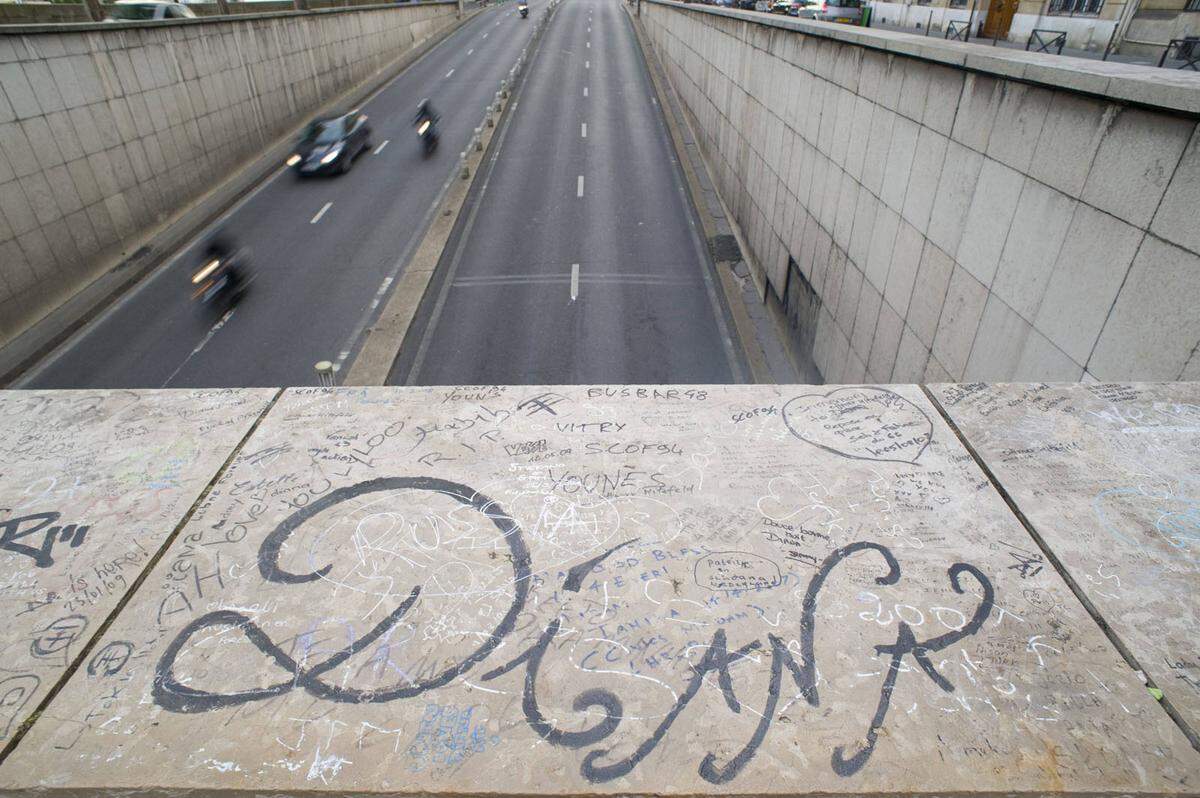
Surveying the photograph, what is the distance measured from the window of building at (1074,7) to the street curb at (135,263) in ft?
110

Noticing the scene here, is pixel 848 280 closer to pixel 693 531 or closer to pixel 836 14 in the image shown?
pixel 693 531

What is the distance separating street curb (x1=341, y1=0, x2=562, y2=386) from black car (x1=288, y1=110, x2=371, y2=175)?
4459 millimetres

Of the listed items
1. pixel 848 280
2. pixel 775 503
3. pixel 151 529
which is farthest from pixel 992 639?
pixel 848 280

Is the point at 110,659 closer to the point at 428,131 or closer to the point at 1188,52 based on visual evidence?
the point at 1188,52

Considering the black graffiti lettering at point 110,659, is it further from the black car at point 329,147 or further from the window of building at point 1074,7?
the window of building at point 1074,7

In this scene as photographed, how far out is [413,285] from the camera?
1742 cm

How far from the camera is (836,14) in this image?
29781 millimetres

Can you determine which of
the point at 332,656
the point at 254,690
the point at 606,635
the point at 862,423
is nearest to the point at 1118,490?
the point at 862,423

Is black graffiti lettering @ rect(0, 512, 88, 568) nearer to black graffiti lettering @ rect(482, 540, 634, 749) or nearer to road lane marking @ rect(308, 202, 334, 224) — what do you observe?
black graffiti lettering @ rect(482, 540, 634, 749)

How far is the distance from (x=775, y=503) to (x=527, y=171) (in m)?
25.1

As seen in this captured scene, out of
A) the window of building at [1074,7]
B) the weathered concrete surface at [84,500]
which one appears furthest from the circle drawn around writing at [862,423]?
the window of building at [1074,7]

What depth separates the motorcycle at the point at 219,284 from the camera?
1634cm

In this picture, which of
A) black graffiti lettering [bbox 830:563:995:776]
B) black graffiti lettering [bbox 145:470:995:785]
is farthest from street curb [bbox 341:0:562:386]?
black graffiti lettering [bbox 830:563:995:776]

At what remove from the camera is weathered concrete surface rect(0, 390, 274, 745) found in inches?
125
